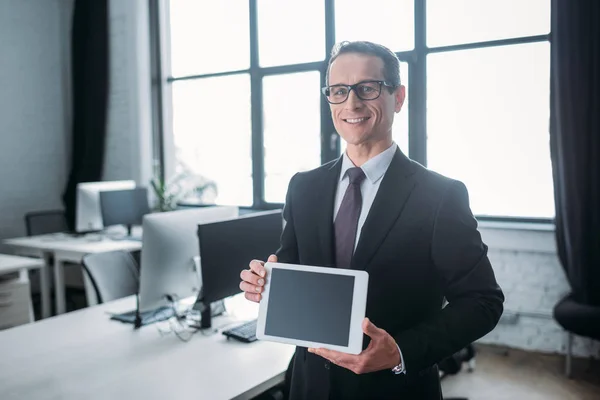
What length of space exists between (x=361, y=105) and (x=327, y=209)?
24 cm

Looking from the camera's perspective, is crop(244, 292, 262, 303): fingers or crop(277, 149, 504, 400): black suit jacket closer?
crop(277, 149, 504, 400): black suit jacket

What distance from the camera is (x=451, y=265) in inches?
41.1

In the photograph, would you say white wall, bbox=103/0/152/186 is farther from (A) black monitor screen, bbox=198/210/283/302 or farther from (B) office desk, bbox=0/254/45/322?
(A) black monitor screen, bbox=198/210/283/302

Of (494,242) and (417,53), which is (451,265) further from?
(417,53)

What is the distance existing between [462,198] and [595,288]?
2.75m

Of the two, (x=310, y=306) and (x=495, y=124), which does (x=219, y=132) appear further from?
(x=310, y=306)

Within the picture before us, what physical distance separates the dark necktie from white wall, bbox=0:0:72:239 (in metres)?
5.00

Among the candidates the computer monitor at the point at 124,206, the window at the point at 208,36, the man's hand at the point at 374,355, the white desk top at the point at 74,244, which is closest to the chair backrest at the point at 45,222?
the white desk top at the point at 74,244

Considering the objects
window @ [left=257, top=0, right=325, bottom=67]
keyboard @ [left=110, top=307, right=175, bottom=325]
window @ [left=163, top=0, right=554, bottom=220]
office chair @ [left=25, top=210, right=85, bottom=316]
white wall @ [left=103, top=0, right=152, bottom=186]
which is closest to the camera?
keyboard @ [left=110, top=307, right=175, bottom=325]

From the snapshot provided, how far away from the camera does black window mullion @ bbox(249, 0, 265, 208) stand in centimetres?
482

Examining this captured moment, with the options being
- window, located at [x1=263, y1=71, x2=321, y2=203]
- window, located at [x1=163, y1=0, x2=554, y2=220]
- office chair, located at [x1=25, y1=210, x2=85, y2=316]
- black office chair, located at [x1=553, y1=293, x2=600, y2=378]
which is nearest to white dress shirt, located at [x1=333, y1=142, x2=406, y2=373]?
black office chair, located at [x1=553, y1=293, x2=600, y2=378]

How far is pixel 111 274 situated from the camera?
2658mm

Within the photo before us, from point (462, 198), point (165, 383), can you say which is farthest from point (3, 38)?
point (462, 198)

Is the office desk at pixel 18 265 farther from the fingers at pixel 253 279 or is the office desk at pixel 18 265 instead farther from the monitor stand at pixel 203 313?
the fingers at pixel 253 279
